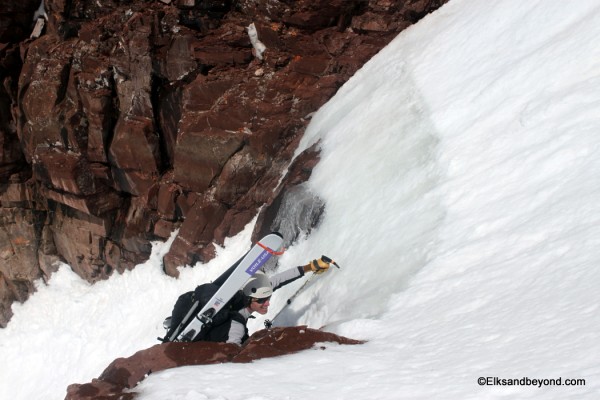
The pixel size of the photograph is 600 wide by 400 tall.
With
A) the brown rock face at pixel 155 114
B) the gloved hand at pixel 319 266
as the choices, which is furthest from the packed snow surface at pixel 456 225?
the brown rock face at pixel 155 114

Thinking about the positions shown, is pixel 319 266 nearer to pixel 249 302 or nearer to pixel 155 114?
Result: pixel 249 302

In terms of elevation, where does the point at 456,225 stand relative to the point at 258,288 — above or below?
above

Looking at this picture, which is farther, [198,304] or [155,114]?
[155,114]

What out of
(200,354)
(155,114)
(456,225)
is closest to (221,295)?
(200,354)

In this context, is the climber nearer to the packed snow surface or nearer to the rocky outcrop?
the packed snow surface

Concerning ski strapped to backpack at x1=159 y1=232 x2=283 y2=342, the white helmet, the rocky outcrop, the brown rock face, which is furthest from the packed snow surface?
the brown rock face

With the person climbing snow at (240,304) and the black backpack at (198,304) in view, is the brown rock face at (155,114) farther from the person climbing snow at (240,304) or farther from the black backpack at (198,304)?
the black backpack at (198,304)

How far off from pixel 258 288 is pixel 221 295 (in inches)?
21.2

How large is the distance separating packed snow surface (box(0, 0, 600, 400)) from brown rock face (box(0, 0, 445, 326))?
42.5 inches

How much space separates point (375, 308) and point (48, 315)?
1565 centimetres

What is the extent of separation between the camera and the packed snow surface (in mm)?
3811

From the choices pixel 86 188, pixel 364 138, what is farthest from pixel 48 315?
pixel 364 138

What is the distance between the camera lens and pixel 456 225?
593cm

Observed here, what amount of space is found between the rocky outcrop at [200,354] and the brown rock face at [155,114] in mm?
5588
